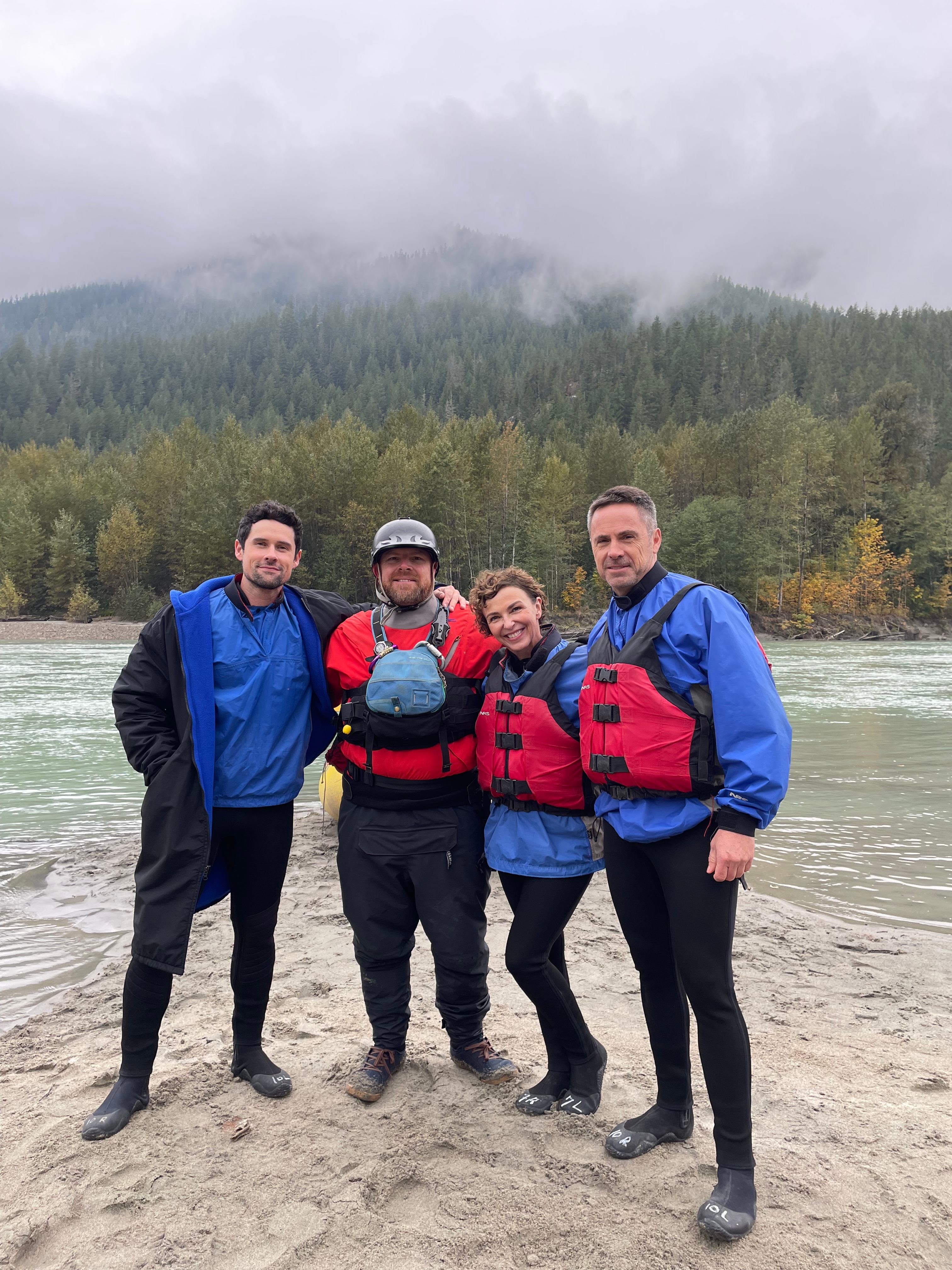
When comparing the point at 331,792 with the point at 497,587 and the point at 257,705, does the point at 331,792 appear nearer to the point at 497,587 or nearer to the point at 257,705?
the point at 257,705

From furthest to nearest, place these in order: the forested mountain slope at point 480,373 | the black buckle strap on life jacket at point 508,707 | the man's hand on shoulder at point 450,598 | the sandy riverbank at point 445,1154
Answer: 1. the forested mountain slope at point 480,373
2. the man's hand on shoulder at point 450,598
3. the black buckle strap on life jacket at point 508,707
4. the sandy riverbank at point 445,1154

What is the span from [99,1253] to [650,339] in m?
110

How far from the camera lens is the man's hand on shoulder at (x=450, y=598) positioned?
→ 11.8 ft

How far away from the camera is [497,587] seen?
3330mm

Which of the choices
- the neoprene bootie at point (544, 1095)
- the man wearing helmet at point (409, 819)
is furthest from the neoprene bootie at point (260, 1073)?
the neoprene bootie at point (544, 1095)

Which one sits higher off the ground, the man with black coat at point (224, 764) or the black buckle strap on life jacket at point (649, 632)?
the black buckle strap on life jacket at point (649, 632)

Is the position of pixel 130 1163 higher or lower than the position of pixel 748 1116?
lower

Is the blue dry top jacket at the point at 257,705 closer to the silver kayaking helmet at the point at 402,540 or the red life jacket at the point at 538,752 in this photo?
the silver kayaking helmet at the point at 402,540

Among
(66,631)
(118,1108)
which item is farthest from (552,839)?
(66,631)

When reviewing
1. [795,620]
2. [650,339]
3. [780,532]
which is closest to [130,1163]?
[795,620]

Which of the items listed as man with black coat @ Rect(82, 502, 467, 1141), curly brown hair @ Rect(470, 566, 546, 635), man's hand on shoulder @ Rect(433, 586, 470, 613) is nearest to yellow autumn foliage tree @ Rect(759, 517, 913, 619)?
man's hand on shoulder @ Rect(433, 586, 470, 613)

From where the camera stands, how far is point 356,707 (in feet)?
10.9

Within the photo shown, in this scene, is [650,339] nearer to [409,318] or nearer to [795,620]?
[795,620]

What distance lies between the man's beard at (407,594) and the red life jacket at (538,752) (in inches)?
21.8
